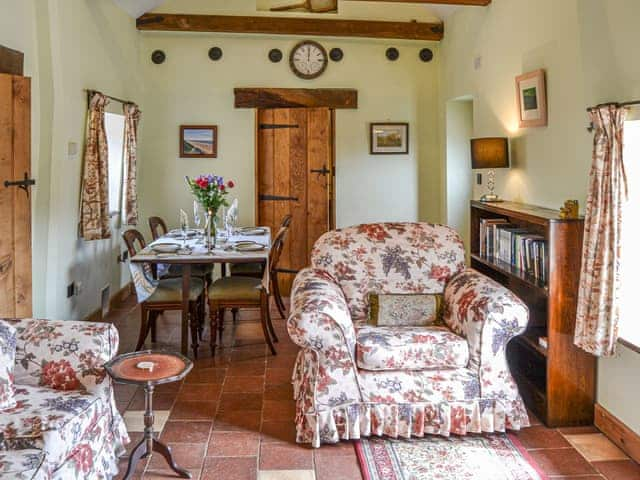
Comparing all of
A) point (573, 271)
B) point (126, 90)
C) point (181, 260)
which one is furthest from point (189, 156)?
point (573, 271)

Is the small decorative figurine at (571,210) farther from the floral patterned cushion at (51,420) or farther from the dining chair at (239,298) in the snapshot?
the floral patterned cushion at (51,420)

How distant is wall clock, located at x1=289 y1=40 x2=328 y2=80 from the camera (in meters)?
6.95

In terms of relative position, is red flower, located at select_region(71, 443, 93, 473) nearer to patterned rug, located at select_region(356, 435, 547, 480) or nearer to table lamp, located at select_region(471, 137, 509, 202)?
patterned rug, located at select_region(356, 435, 547, 480)

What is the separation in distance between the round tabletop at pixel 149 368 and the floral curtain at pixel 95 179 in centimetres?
263

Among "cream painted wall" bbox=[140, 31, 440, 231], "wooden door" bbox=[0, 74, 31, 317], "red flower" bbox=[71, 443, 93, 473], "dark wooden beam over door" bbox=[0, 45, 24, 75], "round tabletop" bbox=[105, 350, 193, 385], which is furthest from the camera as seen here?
"cream painted wall" bbox=[140, 31, 440, 231]

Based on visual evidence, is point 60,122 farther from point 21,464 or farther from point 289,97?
point 21,464

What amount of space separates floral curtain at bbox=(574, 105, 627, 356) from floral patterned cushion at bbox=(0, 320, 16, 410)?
8.75 feet

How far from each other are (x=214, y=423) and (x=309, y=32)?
4.67m

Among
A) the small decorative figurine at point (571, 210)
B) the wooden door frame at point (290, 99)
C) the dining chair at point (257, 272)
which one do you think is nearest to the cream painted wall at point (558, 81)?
the small decorative figurine at point (571, 210)

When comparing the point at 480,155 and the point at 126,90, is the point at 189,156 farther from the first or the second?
the point at 480,155

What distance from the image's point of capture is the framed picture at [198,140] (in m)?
6.93

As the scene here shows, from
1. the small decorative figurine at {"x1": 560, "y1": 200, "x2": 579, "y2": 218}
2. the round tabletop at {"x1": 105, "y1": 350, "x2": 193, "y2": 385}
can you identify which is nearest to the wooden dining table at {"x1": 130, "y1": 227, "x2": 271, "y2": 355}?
the round tabletop at {"x1": 105, "y1": 350, "x2": 193, "y2": 385}

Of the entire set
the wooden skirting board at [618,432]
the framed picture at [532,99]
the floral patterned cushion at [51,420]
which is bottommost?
the wooden skirting board at [618,432]

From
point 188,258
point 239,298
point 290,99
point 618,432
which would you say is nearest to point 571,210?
point 618,432
